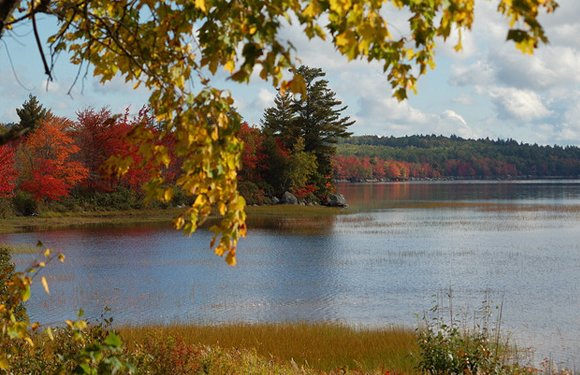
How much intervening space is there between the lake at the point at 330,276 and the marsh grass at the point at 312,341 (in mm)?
1857

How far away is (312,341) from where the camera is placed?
15688 mm

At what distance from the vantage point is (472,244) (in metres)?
38.5

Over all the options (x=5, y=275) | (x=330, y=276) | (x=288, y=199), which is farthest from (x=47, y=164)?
(x=5, y=275)

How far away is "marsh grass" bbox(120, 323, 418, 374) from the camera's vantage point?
13789mm

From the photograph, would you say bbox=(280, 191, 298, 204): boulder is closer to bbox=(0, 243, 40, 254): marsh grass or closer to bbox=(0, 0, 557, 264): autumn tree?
bbox=(0, 243, 40, 254): marsh grass

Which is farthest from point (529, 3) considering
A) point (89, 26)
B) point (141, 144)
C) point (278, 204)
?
point (278, 204)

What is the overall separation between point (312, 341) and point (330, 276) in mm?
11915

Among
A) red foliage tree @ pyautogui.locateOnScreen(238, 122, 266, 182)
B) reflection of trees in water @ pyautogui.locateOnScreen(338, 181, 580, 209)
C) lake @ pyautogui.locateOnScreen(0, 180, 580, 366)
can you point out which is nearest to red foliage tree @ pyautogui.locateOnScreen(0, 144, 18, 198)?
lake @ pyautogui.locateOnScreen(0, 180, 580, 366)

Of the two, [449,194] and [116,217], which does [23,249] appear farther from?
[449,194]

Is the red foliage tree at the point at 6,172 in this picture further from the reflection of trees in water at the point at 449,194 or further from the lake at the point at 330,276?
the reflection of trees in water at the point at 449,194

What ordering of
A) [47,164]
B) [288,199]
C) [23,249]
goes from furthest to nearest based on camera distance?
[288,199]
[47,164]
[23,249]

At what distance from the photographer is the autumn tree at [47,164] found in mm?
53094

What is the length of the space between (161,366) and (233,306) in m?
12.1

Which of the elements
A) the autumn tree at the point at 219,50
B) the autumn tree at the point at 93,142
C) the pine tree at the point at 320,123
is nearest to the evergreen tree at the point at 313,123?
the pine tree at the point at 320,123
